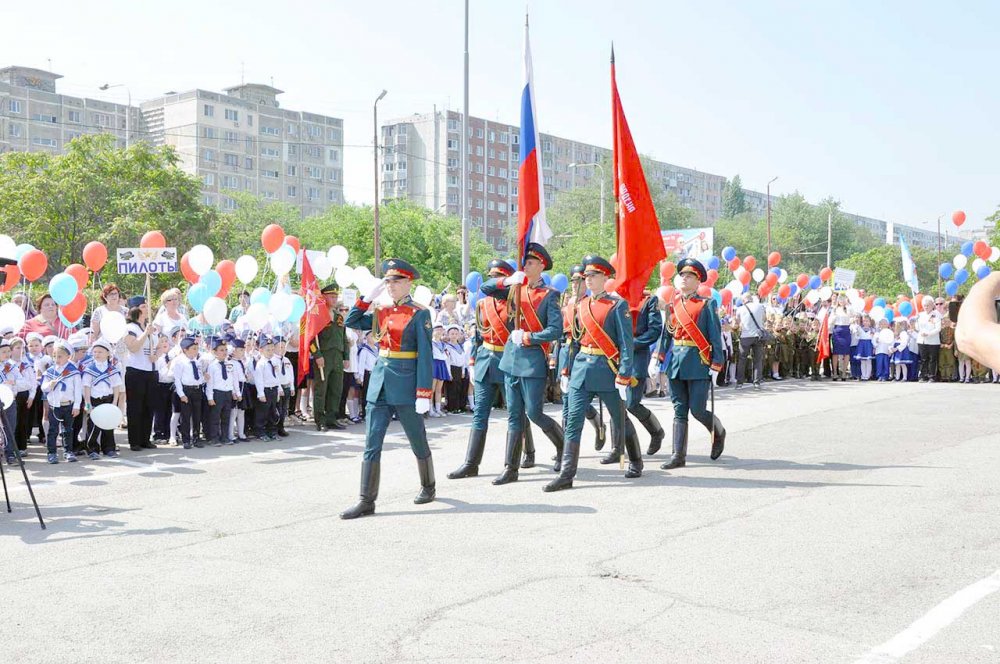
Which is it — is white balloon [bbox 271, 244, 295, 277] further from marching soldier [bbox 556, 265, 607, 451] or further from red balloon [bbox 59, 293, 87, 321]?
marching soldier [bbox 556, 265, 607, 451]

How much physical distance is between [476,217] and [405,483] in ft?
360

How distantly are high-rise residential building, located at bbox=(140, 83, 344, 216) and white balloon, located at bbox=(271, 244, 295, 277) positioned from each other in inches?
3326

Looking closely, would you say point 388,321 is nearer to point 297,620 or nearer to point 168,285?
point 297,620

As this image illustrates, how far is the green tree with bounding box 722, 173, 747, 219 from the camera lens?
134 meters

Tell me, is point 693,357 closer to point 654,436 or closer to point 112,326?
point 654,436

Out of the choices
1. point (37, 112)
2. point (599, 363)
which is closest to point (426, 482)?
point (599, 363)

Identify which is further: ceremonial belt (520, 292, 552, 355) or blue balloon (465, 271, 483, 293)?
blue balloon (465, 271, 483, 293)

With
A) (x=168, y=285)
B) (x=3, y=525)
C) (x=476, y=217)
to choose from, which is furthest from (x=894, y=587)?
(x=476, y=217)

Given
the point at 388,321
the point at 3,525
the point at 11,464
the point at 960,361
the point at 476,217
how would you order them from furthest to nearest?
the point at 476,217, the point at 960,361, the point at 11,464, the point at 388,321, the point at 3,525

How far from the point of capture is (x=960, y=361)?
76.1 ft

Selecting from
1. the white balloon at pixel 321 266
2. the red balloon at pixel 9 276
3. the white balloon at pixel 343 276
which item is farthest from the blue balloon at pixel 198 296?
the red balloon at pixel 9 276

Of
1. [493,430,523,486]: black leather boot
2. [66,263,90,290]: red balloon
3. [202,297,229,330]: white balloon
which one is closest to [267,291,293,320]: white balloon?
[202,297,229,330]: white balloon

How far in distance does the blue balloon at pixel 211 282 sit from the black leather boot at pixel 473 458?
5901 millimetres

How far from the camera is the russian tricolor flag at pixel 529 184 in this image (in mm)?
10062
